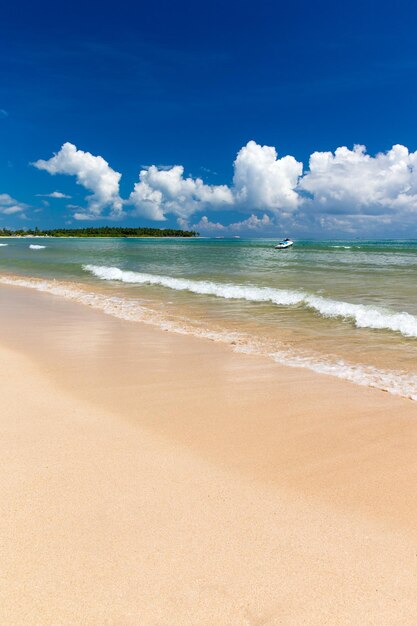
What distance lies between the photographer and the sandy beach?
7.63ft

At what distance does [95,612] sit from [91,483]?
46.9 inches

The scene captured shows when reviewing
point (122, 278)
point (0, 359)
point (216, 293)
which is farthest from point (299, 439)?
point (122, 278)

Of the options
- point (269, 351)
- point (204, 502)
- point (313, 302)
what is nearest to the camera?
point (204, 502)

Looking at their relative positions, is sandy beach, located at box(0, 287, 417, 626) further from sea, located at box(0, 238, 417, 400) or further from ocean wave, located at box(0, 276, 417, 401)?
sea, located at box(0, 238, 417, 400)

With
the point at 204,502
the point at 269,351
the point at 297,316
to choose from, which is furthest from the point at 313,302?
the point at 204,502

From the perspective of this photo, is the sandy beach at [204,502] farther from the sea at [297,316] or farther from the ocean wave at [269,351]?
the sea at [297,316]

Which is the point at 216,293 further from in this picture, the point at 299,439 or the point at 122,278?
the point at 299,439

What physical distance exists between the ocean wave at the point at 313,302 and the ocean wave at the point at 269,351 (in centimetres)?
337

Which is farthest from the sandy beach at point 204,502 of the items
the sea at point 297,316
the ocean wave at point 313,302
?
the ocean wave at point 313,302

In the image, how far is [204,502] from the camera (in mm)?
3178

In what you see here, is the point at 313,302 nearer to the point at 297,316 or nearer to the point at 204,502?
the point at 297,316

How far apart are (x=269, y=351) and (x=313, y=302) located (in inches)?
255

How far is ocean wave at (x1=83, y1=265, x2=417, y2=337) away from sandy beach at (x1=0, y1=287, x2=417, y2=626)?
5.12 meters

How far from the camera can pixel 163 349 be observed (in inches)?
315
